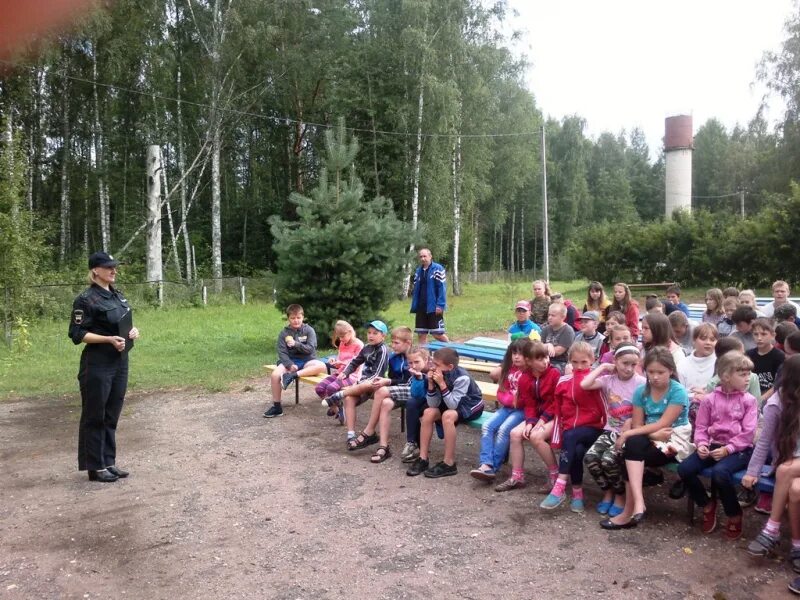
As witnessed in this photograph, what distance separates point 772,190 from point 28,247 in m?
29.9

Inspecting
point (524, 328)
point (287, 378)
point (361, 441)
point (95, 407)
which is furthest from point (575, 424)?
point (287, 378)

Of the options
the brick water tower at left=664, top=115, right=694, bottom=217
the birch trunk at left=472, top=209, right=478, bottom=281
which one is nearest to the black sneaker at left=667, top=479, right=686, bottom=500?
the birch trunk at left=472, top=209, right=478, bottom=281

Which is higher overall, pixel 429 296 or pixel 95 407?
pixel 429 296

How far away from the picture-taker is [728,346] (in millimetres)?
4578

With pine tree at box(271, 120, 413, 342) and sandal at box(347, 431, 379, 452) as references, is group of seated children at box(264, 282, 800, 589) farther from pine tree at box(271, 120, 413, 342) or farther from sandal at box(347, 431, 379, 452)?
pine tree at box(271, 120, 413, 342)

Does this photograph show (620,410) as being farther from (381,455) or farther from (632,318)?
(632,318)

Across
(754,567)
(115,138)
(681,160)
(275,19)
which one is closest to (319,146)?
(275,19)

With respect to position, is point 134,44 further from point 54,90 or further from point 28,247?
point 28,247

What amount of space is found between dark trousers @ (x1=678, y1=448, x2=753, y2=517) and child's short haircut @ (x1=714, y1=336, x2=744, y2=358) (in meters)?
0.92

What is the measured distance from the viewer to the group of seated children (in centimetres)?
376

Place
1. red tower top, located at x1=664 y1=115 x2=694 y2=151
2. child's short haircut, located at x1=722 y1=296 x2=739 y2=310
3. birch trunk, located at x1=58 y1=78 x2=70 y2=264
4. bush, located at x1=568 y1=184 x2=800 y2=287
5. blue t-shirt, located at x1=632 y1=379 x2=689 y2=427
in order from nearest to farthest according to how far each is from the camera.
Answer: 1. blue t-shirt, located at x1=632 y1=379 x2=689 y2=427
2. child's short haircut, located at x1=722 y1=296 x2=739 y2=310
3. bush, located at x1=568 y1=184 x2=800 y2=287
4. birch trunk, located at x1=58 y1=78 x2=70 y2=264
5. red tower top, located at x1=664 y1=115 x2=694 y2=151

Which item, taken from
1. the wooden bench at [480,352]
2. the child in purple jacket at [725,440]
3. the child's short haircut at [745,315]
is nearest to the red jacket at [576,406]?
the child in purple jacket at [725,440]

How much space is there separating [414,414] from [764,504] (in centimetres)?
252

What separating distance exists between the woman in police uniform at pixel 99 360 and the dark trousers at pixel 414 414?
7.51ft
